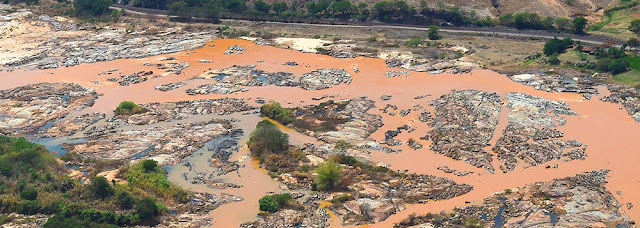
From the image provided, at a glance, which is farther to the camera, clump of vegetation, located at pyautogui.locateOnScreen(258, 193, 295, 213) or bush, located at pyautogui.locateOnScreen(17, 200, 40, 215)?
clump of vegetation, located at pyautogui.locateOnScreen(258, 193, 295, 213)

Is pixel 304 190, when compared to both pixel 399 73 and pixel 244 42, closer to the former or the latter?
pixel 399 73

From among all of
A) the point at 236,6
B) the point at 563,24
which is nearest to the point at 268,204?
the point at 563,24

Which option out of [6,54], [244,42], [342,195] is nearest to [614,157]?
[342,195]

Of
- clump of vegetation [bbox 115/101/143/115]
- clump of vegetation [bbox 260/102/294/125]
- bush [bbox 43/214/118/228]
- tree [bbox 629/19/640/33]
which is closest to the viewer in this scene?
bush [bbox 43/214/118/228]

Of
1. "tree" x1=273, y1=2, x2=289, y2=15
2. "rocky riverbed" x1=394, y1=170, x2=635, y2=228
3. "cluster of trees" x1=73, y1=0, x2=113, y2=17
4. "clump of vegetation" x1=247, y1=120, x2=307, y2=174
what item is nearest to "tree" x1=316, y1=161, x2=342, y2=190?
"clump of vegetation" x1=247, y1=120, x2=307, y2=174

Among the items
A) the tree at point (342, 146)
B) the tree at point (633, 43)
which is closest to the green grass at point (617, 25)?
the tree at point (633, 43)

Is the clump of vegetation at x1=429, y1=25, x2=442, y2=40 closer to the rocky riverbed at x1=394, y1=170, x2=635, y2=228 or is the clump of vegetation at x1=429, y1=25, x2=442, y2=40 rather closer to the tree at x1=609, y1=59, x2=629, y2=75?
the tree at x1=609, y1=59, x2=629, y2=75
